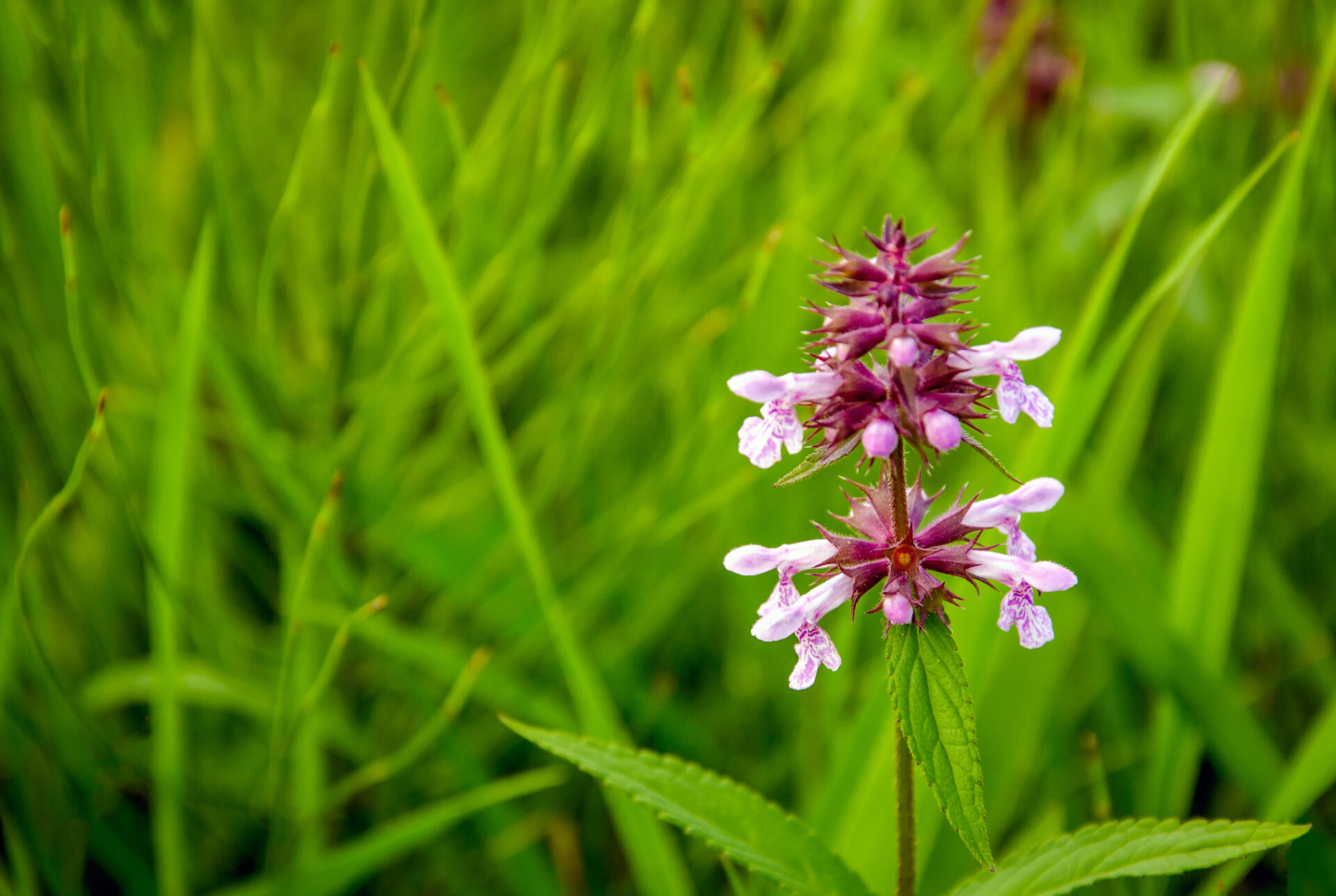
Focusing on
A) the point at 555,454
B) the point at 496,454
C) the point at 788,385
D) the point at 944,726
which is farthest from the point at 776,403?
the point at 555,454

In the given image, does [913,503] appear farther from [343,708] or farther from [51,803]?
[51,803]

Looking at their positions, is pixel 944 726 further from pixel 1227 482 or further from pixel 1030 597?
pixel 1227 482

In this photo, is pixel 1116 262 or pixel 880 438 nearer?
pixel 880 438

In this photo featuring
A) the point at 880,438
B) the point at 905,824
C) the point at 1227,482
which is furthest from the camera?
the point at 1227,482

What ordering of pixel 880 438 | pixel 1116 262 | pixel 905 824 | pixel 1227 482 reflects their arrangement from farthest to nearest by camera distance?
pixel 1227 482 → pixel 1116 262 → pixel 905 824 → pixel 880 438

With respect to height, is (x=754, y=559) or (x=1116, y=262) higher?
(x=1116, y=262)

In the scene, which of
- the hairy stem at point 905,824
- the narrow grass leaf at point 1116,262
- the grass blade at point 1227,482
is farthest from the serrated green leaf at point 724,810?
the grass blade at point 1227,482
